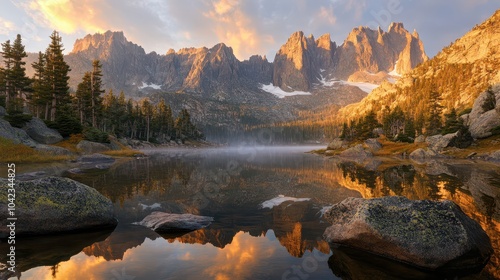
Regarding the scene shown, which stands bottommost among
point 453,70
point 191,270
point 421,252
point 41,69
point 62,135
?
point 191,270

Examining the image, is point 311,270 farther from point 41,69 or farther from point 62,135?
point 41,69

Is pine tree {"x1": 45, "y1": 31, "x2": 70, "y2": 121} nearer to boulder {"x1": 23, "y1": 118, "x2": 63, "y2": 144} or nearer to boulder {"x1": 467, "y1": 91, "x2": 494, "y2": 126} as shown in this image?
boulder {"x1": 23, "y1": 118, "x2": 63, "y2": 144}

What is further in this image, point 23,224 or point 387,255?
point 23,224

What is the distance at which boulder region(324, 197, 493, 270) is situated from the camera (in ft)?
30.4

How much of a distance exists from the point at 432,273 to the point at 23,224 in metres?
15.6

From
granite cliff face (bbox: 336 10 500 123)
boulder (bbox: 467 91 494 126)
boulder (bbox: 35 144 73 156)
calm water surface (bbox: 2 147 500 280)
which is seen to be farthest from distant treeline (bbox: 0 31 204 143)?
granite cliff face (bbox: 336 10 500 123)

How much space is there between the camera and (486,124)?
67250 millimetres

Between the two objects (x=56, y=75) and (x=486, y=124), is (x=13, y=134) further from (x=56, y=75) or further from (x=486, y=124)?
(x=486, y=124)

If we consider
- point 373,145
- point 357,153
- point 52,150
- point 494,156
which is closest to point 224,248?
point 52,150

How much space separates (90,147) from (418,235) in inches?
2271

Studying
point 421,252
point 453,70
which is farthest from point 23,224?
point 453,70

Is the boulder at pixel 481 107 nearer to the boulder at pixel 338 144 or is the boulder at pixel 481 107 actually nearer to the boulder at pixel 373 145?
the boulder at pixel 373 145

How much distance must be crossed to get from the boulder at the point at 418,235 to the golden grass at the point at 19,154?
42.3 metres

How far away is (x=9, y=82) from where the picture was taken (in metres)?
64.1
